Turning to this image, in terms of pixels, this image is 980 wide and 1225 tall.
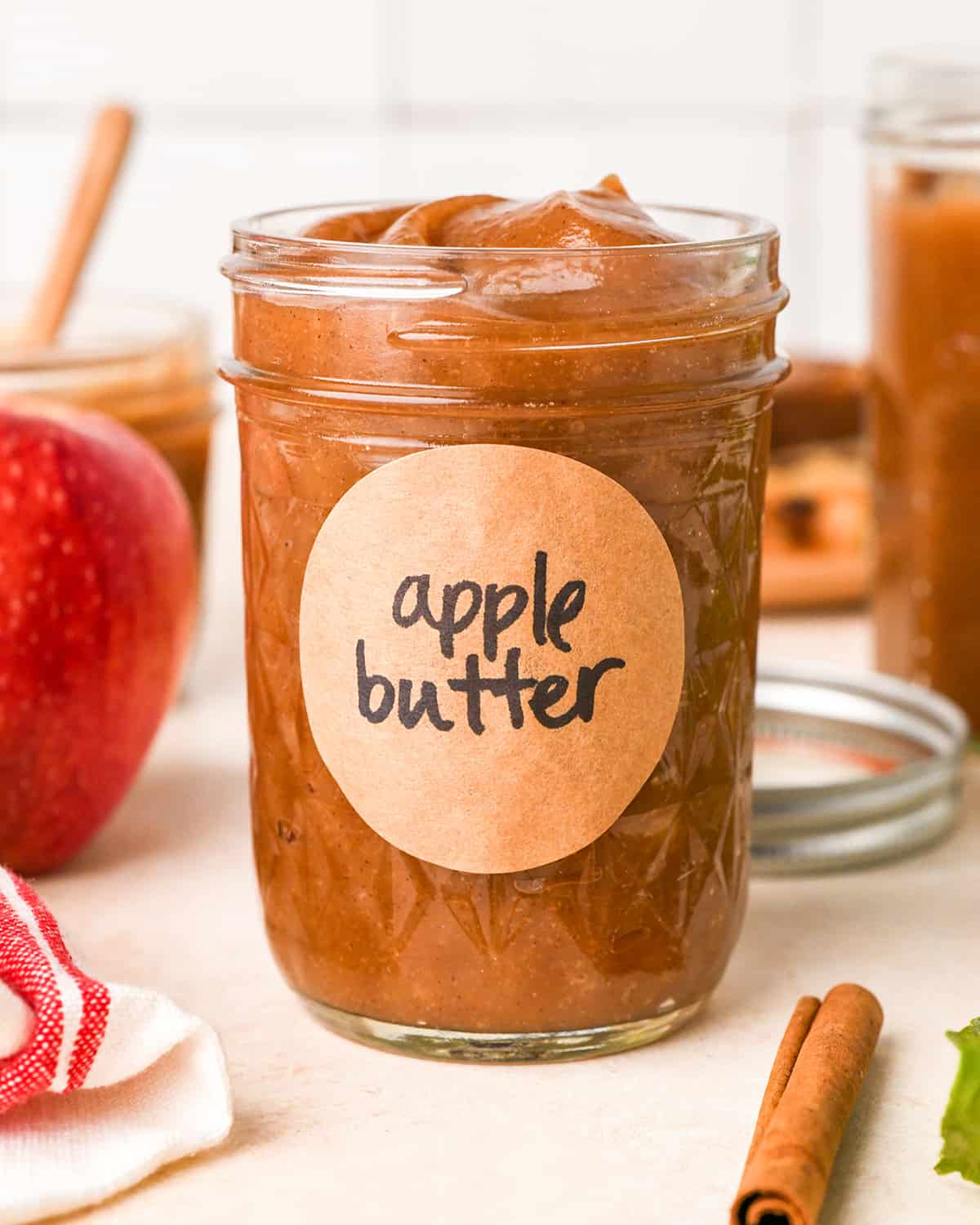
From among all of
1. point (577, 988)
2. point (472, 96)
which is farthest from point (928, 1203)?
point (472, 96)

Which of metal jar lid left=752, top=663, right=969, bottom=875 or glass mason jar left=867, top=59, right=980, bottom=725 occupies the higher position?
glass mason jar left=867, top=59, right=980, bottom=725

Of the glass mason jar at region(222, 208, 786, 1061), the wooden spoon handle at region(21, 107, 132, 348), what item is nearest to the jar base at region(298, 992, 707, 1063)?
the glass mason jar at region(222, 208, 786, 1061)

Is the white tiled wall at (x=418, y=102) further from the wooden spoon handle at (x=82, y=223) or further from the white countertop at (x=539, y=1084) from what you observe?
the white countertop at (x=539, y=1084)

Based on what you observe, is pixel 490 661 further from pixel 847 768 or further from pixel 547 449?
pixel 847 768

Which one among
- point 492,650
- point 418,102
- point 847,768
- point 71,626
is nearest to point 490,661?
point 492,650

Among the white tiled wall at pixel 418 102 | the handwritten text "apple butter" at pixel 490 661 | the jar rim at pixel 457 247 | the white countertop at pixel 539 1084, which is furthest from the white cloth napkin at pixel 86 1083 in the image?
the white tiled wall at pixel 418 102

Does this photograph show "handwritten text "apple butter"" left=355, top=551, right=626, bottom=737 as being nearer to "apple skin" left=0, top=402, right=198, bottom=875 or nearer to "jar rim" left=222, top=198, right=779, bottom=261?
"jar rim" left=222, top=198, right=779, bottom=261
